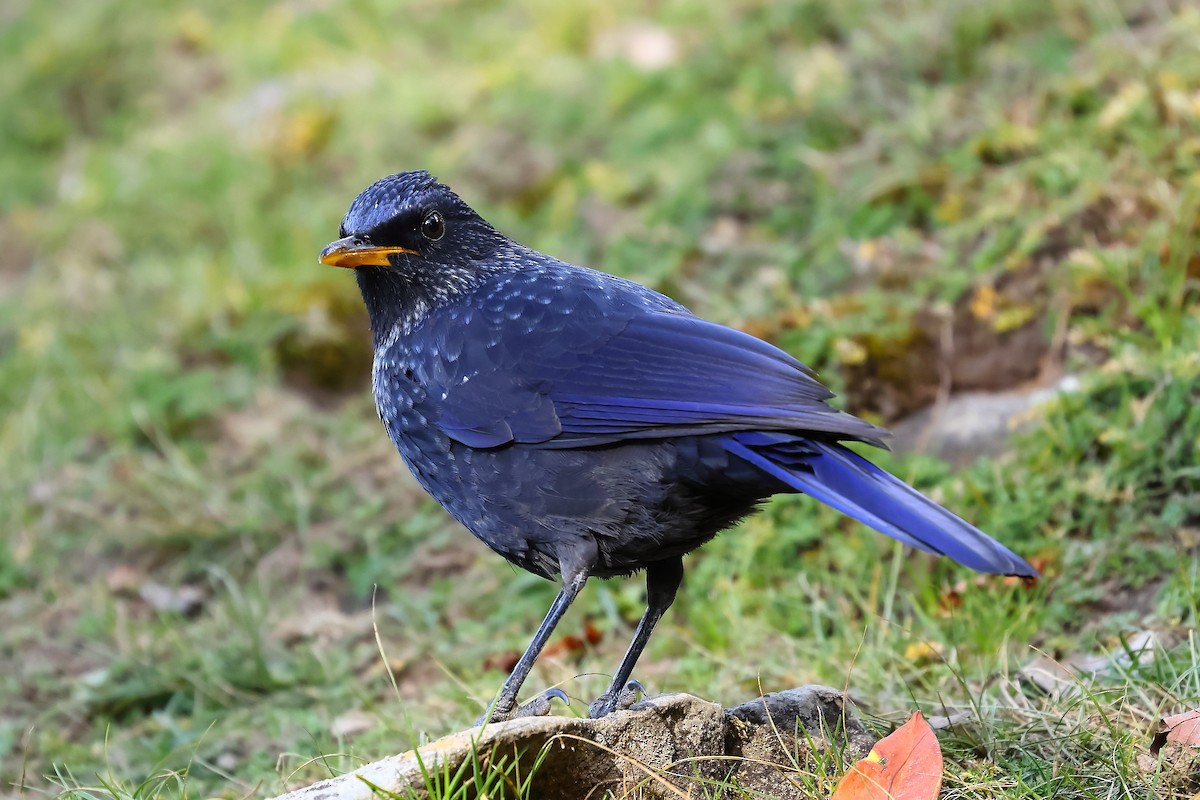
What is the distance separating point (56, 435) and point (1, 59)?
4919 mm

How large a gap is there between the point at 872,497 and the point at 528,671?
3.27 ft

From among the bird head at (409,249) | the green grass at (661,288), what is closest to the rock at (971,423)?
the green grass at (661,288)

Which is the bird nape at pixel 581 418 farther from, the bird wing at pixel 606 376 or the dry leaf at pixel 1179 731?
the dry leaf at pixel 1179 731

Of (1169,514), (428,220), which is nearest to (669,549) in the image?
(428,220)

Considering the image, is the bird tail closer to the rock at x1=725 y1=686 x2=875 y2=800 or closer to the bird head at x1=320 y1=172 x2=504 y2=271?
the rock at x1=725 y1=686 x2=875 y2=800

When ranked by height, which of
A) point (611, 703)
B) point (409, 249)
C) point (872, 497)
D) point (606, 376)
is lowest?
point (611, 703)

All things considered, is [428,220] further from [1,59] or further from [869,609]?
[1,59]

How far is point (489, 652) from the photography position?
4648mm

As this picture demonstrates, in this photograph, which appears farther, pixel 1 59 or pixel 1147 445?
pixel 1 59

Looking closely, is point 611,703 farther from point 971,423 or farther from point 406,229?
point 971,423

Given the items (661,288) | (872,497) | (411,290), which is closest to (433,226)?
(411,290)

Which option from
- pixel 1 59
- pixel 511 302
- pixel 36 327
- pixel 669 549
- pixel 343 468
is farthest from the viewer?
pixel 1 59

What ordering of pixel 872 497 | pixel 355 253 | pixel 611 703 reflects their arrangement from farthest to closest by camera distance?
pixel 355 253 → pixel 611 703 → pixel 872 497

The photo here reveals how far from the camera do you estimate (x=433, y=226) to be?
3.82 metres
